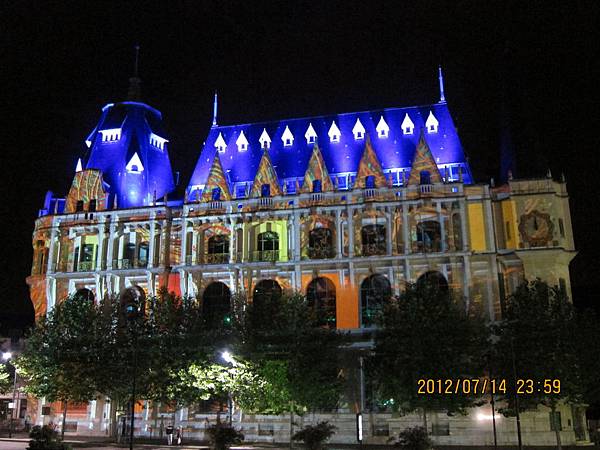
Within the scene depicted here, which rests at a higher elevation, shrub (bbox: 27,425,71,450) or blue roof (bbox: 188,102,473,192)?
blue roof (bbox: 188,102,473,192)

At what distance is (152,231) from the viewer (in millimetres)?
60188

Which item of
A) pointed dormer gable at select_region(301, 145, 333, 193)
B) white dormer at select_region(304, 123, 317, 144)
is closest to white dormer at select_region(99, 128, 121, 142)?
white dormer at select_region(304, 123, 317, 144)

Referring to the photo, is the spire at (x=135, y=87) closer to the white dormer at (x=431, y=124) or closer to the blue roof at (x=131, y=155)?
the blue roof at (x=131, y=155)

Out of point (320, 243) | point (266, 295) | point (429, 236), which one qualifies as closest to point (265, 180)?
point (320, 243)

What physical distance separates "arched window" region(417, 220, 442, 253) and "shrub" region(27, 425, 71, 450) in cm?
3441

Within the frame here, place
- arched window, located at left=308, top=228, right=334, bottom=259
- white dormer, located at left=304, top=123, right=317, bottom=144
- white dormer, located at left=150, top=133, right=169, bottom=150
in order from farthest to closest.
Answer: white dormer, located at left=150, top=133, right=169, bottom=150 < white dormer, located at left=304, top=123, right=317, bottom=144 < arched window, located at left=308, top=228, right=334, bottom=259

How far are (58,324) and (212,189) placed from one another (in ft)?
60.7

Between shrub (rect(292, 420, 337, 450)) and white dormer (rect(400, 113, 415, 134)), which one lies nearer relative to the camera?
shrub (rect(292, 420, 337, 450))

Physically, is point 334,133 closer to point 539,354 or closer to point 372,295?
point 372,295

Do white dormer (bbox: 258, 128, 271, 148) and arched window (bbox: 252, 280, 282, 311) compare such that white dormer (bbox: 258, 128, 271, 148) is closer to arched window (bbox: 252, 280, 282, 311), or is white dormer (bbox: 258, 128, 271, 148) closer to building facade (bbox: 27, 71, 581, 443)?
building facade (bbox: 27, 71, 581, 443)

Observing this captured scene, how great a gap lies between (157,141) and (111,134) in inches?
202

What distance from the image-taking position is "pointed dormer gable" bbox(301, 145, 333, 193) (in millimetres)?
58725

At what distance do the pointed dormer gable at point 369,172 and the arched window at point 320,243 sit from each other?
530 cm

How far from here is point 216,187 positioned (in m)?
61.2
